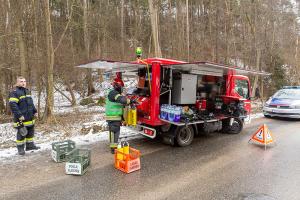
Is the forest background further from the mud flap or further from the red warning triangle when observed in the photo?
Answer: the red warning triangle

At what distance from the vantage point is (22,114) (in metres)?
6.04

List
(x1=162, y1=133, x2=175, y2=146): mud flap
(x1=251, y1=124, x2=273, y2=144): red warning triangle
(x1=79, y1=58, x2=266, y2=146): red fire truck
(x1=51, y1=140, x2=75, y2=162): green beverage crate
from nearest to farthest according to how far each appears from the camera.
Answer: (x1=51, y1=140, x2=75, y2=162): green beverage crate < (x1=79, y1=58, x2=266, y2=146): red fire truck < (x1=162, y1=133, x2=175, y2=146): mud flap < (x1=251, y1=124, x2=273, y2=144): red warning triangle

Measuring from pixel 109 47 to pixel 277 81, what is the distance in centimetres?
1598

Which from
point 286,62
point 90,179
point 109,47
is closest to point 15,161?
point 90,179

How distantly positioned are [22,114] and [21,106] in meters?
0.20

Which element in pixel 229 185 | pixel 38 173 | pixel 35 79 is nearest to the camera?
pixel 229 185

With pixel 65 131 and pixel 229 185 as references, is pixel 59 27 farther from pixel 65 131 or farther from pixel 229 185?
pixel 229 185

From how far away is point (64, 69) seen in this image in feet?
45.0

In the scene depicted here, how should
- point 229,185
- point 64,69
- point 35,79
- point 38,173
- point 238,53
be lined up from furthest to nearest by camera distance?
1. point 238,53
2. point 64,69
3. point 35,79
4. point 38,173
5. point 229,185

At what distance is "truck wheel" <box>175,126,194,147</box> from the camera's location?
6.79 metres

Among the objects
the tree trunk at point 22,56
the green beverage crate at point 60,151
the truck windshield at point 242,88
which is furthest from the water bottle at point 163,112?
the tree trunk at point 22,56

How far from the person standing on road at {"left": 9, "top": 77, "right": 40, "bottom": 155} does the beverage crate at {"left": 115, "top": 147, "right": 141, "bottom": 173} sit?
8.36 ft

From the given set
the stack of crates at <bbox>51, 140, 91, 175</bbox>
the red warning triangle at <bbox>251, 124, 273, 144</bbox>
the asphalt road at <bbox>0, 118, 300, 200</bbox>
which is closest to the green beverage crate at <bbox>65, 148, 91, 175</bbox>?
the stack of crates at <bbox>51, 140, 91, 175</bbox>

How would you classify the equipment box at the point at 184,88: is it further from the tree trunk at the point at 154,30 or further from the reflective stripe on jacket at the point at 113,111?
the tree trunk at the point at 154,30
